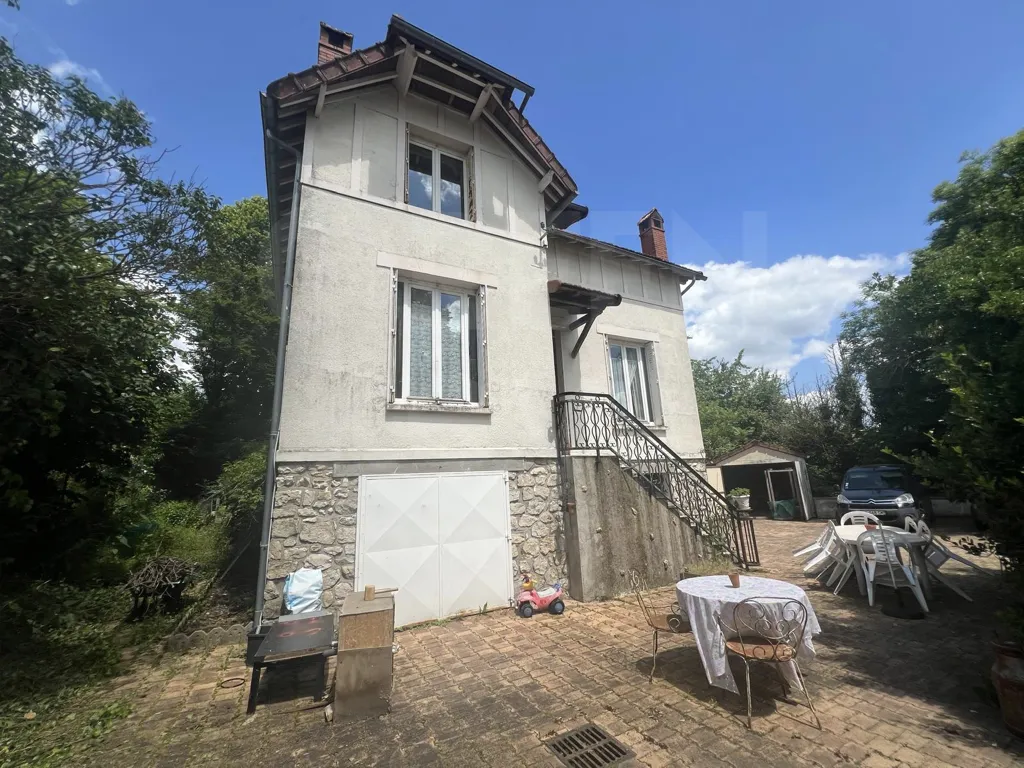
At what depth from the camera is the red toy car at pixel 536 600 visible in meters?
5.96

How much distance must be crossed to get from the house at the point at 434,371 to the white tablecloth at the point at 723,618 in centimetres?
279

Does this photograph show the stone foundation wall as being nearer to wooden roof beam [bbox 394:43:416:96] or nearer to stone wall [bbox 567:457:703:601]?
stone wall [bbox 567:457:703:601]

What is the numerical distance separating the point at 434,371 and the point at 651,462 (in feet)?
14.0

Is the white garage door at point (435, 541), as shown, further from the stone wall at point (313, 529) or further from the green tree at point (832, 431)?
the green tree at point (832, 431)

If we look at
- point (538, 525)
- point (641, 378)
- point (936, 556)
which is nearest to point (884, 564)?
point (936, 556)

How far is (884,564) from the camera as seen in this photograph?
6.09 m

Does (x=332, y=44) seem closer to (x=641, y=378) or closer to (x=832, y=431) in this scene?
(x=641, y=378)

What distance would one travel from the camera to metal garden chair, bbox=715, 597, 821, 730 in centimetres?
341

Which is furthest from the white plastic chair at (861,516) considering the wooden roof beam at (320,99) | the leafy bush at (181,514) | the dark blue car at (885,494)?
the leafy bush at (181,514)

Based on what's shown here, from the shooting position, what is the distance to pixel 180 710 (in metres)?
3.76

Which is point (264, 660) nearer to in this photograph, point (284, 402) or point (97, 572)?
point (284, 402)

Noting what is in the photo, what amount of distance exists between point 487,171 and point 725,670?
8.05 metres

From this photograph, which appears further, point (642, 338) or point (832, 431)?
point (832, 431)

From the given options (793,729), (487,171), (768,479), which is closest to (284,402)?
(487,171)
